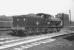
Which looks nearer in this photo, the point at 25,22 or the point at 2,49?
the point at 2,49

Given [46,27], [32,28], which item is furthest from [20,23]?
[46,27]

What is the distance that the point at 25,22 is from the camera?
17.3 meters

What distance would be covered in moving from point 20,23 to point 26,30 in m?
1.31

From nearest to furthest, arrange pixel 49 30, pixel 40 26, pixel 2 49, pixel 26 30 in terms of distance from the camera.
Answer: pixel 2 49 < pixel 26 30 < pixel 40 26 < pixel 49 30

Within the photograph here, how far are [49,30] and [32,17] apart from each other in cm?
454

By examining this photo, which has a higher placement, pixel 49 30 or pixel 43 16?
pixel 43 16

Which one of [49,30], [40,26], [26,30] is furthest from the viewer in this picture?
[49,30]

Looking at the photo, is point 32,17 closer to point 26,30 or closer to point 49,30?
point 26,30

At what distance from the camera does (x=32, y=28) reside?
1792 cm

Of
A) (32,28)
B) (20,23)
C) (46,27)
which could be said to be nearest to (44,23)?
(46,27)

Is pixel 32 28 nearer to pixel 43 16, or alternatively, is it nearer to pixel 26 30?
pixel 26 30

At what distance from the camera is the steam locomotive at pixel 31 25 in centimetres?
1727

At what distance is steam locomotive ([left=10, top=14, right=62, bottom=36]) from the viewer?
17.3 m

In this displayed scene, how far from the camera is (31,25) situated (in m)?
17.6
